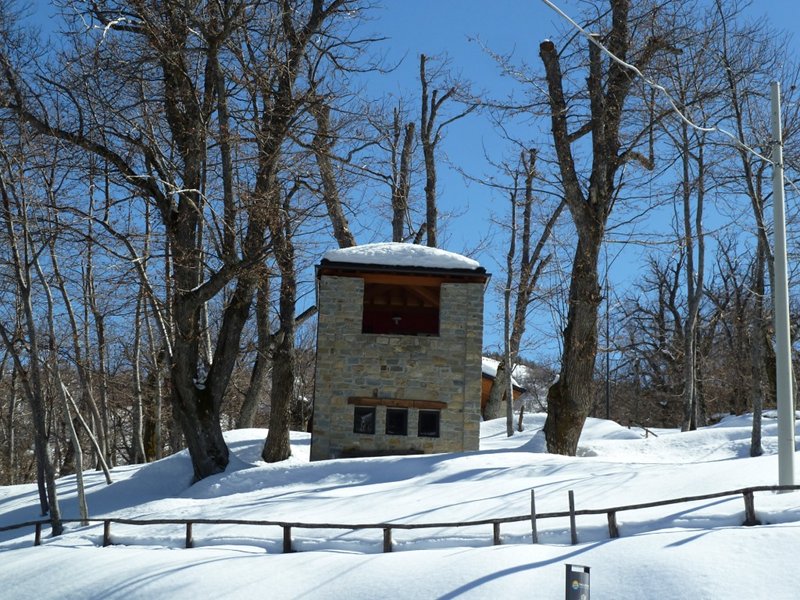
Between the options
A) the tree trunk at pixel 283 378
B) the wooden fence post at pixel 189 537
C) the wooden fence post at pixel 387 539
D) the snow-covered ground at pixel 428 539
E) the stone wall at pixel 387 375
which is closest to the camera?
the snow-covered ground at pixel 428 539

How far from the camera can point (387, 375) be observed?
19.4 metres

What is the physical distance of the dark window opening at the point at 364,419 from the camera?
62.7 feet

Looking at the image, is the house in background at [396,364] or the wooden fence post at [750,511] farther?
the house in background at [396,364]

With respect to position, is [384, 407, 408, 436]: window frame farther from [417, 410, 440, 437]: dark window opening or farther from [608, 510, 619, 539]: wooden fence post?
[608, 510, 619, 539]: wooden fence post

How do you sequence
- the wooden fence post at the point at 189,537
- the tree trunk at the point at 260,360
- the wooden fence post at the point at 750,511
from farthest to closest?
the tree trunk at the point at 260,360 → the wooden fence post at the point at 189,537 → the wooden fence post at the point at 750,511

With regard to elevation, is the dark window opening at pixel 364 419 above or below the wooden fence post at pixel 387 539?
above

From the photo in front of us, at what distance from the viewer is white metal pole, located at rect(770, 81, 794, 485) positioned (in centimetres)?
970

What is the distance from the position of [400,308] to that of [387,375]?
3.39 metres

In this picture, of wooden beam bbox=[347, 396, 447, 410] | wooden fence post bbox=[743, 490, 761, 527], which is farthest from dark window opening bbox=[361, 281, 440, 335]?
wooden fence post bbox=[743, 490, 761, 527]

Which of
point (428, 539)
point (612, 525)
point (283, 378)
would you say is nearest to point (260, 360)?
point (283, 378)

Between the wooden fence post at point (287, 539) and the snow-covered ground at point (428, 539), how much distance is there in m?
0.18

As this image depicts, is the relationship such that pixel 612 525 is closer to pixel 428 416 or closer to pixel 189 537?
pixel 189 537

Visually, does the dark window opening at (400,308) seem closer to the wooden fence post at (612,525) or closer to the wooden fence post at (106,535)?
the wooden fence post at (106,535)

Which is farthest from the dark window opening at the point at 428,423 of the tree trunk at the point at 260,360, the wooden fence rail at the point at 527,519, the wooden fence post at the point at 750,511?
the wooden fence post at the point at 750,511
